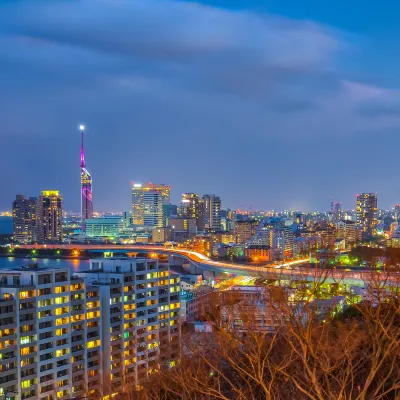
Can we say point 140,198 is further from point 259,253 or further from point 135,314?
point 135,314

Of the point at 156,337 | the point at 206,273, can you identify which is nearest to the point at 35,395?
the point at 156,337

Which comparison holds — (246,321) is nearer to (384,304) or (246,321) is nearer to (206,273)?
(384,304)

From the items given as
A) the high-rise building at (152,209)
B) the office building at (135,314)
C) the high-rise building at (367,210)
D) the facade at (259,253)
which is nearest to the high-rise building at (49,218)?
the high-rise building at (152,209)

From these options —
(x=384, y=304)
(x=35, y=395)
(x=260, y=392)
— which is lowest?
(x=35, y=395)

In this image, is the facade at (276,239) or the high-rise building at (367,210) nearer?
the facade at (276,239)

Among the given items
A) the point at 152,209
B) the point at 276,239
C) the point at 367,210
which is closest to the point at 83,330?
the point at 276,239

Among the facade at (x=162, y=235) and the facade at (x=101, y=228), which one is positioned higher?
the facade at (x=101, y=228)

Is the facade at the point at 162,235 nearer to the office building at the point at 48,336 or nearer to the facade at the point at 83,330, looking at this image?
the facade at the point at 83,330
